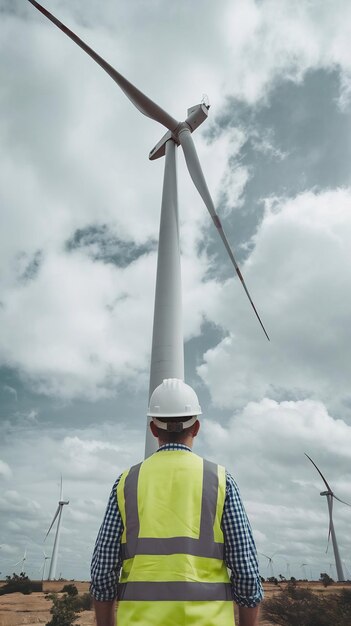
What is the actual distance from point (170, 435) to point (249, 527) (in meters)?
0.98

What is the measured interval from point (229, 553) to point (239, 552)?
0.26 ft

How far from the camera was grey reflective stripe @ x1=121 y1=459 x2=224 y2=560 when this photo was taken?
3195mm

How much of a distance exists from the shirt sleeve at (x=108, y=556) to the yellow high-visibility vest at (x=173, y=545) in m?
0.08

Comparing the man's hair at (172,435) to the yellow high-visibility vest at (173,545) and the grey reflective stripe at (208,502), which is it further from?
the grey reflective stripe at (208,502)

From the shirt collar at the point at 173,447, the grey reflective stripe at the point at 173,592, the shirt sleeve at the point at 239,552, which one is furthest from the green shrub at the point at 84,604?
the grey reflective stripe at the point at 173,592

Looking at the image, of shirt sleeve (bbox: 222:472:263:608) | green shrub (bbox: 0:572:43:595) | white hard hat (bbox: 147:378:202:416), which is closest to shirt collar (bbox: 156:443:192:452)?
white hard hat (bbox: 147:378:202:416)

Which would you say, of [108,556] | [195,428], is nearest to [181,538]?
[108,556]

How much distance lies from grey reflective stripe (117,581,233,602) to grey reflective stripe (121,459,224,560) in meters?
0.19

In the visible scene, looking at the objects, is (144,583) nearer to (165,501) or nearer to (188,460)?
(165,501)

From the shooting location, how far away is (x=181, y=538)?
321 centimetres

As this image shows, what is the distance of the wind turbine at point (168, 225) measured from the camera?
1338cm

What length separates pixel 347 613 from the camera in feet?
64.8

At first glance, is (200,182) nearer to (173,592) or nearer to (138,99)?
(138,99)

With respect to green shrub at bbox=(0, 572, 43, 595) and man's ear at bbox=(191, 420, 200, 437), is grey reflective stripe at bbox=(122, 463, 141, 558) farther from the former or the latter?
green shrub at bbox=(0, 572, 43, 595)
